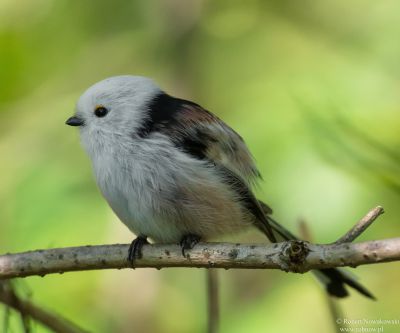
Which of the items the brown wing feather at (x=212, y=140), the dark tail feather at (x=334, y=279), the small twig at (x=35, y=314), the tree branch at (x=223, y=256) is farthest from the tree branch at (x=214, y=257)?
the dark tail feather at (x=334, y=279)

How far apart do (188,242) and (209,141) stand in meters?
0.58

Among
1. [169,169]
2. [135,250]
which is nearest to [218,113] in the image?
[169,169]

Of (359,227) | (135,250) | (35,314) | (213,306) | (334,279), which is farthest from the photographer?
(334,279)

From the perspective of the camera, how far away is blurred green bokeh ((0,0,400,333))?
326cm

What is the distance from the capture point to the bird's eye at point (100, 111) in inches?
133

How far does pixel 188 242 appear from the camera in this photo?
289 centimetres

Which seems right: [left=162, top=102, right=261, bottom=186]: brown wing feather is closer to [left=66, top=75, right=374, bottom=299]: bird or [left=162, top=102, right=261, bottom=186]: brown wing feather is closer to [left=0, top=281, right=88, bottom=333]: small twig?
[left=66, top=75, right=374, bottom=299]: bird

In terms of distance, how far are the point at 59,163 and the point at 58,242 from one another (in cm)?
59

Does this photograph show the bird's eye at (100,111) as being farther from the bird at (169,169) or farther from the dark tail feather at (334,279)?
the dark tail feather at (334,279)

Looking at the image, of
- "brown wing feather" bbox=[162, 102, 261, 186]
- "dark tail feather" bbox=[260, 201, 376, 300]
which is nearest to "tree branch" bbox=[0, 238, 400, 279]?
"brown wing feather" bbox=[162, 102, 261, 186]

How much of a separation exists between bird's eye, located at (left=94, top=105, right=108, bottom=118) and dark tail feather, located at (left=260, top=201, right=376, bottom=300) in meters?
0.94

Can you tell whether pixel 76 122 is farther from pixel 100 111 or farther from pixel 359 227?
pixel 359 227

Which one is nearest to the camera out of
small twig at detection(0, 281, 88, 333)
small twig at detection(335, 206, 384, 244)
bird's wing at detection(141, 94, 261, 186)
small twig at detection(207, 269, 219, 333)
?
small twig at detection(335, 206, 384, 244)

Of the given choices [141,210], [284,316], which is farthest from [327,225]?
[141,210]
